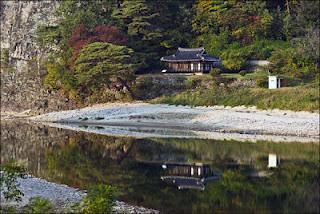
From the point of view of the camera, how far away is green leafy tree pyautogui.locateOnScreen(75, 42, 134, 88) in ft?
142

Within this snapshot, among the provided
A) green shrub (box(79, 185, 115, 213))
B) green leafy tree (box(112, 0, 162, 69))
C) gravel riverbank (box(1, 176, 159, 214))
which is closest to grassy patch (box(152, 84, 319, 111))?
green leafy tree (box(112, 0, 162, 69))

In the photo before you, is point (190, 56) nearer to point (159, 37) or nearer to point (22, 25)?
point (159, 37)

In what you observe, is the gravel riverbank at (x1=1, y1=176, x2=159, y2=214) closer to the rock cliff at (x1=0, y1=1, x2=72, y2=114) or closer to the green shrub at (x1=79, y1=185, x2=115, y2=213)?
the green shrub at (x1=79, y1=185, x2=115, y2=213)

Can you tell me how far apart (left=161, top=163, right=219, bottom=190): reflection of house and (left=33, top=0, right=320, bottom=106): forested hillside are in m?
21.2

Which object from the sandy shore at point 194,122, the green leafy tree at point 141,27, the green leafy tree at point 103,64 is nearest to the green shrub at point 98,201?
the sandy shore at point 194,122

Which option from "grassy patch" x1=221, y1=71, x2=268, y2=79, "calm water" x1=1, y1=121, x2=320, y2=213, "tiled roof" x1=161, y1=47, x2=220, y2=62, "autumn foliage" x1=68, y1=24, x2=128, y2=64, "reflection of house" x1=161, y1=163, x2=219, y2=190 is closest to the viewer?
"calm water" x1=1, y1=121, x2=320, y2=213

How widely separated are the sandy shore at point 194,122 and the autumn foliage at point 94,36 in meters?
6.03

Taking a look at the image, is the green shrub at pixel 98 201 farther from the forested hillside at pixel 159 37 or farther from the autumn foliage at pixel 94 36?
the autumn foliage at pixel 94 36

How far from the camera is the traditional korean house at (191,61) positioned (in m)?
45.3

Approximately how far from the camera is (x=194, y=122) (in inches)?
1385

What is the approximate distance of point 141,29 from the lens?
49438mm

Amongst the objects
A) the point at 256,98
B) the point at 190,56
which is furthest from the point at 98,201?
the point at 190,56

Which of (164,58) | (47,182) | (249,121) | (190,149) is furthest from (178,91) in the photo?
(47,182)

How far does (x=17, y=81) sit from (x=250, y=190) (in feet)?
137
